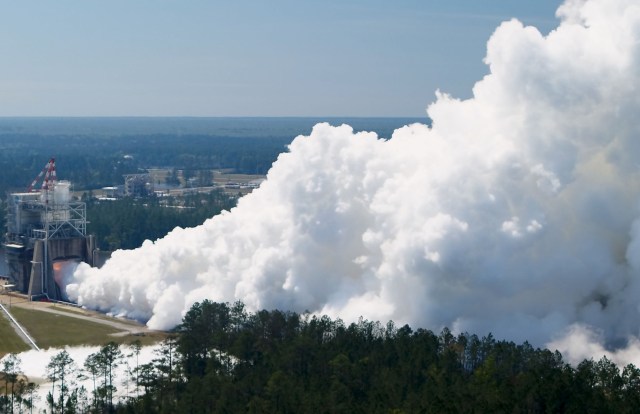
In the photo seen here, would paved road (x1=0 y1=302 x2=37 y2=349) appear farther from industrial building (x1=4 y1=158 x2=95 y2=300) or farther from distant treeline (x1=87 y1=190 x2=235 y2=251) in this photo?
distant treeline (x1=87 y1=190 x2=235 y2=251)

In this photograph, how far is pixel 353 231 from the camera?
83125 mm

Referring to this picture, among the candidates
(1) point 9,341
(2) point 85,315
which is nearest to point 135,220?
(2) point 85,315

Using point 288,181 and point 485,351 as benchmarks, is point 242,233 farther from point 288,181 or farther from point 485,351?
point 485,351

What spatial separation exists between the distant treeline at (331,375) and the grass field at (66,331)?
10.2 meters

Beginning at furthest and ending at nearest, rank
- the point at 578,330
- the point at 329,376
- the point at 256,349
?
the point at 578,330 → the point at 256,349 → the point at 329,376

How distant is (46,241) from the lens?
102000 mm

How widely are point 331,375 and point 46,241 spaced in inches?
2018

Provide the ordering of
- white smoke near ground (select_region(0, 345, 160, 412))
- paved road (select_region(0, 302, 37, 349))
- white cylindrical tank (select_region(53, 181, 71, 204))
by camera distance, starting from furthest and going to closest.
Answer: white cylindrical tank (select_region(53, 181, 71, 204)) → paved road (select_region(0, 302, 37, 349)) → white smoke near ground (select_region(0, 345, 160, 412))

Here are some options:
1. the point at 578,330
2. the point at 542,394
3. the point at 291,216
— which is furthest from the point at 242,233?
the point at 542,394

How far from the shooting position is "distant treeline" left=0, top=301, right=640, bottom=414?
5128 centimetres

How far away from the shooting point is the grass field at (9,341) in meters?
81.2

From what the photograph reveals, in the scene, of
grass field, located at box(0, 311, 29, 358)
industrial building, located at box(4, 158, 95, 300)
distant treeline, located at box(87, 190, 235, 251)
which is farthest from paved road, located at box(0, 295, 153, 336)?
distant treeline, located at box(87, 190, 235, 251)

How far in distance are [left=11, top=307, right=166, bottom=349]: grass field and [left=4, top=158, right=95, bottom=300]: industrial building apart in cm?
767

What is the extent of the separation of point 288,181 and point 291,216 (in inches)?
123
